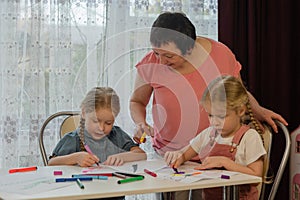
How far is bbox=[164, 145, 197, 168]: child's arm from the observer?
180 cm

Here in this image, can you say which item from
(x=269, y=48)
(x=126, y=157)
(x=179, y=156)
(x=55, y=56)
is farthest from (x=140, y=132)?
(x=269, y=48)

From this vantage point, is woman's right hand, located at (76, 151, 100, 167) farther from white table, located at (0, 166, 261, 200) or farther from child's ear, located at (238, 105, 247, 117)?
child's ear, located at (238, 105, 247, 117)

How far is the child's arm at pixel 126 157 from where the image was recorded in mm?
1853

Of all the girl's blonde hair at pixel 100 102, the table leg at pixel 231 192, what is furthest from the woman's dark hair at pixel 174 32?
the table leg at pixel 231 192

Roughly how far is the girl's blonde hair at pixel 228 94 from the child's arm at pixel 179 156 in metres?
0.19

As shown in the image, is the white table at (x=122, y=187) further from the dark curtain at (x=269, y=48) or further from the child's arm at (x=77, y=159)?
the dark curtain at (x=269, y=48)

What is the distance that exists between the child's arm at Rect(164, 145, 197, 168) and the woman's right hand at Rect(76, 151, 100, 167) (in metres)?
0.26

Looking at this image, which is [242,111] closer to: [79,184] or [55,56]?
[79,184]

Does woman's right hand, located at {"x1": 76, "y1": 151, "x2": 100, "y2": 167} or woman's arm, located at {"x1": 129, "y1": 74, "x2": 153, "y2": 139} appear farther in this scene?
woman's arm, located at {"x1": 129, "y1": 74, "x2": 153, "y2": 139}

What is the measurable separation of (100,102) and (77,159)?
0.74 feet

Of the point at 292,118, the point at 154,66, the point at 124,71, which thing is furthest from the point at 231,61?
the point at 292,118

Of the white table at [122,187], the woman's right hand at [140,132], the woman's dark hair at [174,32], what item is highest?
the woman's dark hair at [174,32]

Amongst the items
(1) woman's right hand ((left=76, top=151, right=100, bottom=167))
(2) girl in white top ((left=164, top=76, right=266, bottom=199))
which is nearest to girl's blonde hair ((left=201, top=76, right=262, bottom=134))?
(2) girl in white top ((left=164, top=76, right=266, bottom=199))

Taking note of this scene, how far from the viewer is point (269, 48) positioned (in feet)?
9.26
